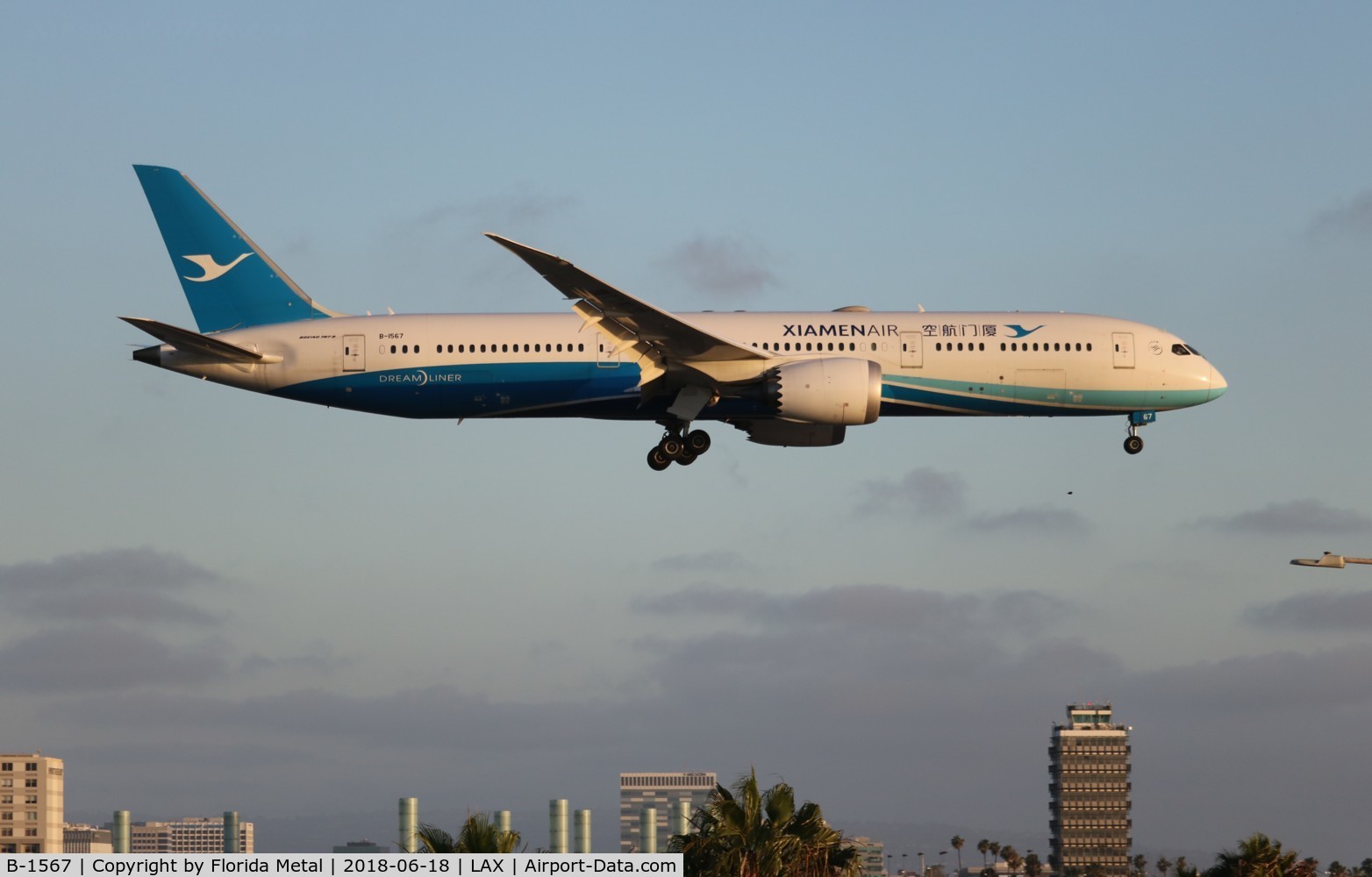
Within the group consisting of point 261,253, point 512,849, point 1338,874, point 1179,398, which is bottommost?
point 1338,874

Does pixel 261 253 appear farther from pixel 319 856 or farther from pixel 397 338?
pixel 319 856

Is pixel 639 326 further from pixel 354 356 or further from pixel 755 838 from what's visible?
pixel 755 838

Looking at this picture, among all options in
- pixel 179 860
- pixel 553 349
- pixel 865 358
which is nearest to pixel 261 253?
pixel 553 349

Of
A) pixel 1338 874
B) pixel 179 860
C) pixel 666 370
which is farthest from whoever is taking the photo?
pixel 1338 874

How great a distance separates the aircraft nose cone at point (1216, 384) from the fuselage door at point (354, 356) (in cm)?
2557

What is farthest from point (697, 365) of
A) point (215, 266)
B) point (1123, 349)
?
point (215, 266)

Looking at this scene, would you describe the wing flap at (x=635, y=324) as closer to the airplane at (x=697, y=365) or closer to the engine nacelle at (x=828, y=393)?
the airplane at (x=697, y=365)

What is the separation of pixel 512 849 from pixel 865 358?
23959mm

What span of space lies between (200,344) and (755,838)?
84.8 feet

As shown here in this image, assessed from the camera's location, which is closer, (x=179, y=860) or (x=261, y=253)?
(x=179, y=860)

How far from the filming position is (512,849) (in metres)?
32.1

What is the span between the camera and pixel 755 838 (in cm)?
3472

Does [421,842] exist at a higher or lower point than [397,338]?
lower

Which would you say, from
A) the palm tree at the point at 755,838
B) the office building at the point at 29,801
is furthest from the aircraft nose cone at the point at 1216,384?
the office building at the point at 29,801
